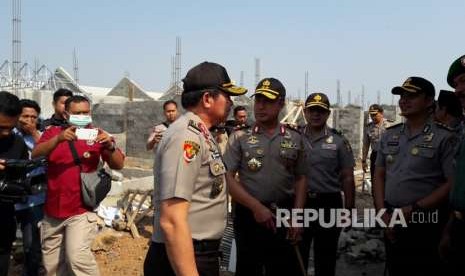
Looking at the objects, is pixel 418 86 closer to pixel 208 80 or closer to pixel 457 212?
pixel 457 212

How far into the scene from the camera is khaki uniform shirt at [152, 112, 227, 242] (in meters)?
1.91

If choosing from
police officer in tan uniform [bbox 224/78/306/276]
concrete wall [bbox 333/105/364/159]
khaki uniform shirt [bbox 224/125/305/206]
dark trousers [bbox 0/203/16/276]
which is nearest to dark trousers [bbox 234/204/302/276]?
police officer in tan uniform [bbox 224/78/306/276]

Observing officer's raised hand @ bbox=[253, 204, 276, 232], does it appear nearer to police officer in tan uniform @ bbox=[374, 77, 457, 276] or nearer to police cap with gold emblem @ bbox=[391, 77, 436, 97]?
police officer in tan uniform @ bbox=[374, 77, 457, 276]

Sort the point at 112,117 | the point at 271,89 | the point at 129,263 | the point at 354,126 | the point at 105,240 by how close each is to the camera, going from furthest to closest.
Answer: the point at 354,126
the point at 112,117
the point at 105,240
the point at 129,263
the point at 271,89

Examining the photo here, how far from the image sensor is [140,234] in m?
6.18

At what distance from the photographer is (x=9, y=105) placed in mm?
3238

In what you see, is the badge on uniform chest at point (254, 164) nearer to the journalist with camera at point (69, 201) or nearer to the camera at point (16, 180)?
the journalist with camera at point (69, 201)

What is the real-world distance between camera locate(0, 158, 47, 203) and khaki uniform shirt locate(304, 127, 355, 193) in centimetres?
220

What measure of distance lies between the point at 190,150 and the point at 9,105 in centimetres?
190

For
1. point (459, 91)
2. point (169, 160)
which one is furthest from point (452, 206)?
point (169, 160)

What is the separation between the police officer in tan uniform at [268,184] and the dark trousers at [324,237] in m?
0.64

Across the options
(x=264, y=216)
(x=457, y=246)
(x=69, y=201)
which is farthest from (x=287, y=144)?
(x=69, y=201)

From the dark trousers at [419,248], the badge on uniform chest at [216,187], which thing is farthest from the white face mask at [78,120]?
the dark trousers at [419,248]

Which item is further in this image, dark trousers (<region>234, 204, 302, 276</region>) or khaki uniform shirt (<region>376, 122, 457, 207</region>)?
dark trousers (<region>234, 204, 302, 276</region>)
